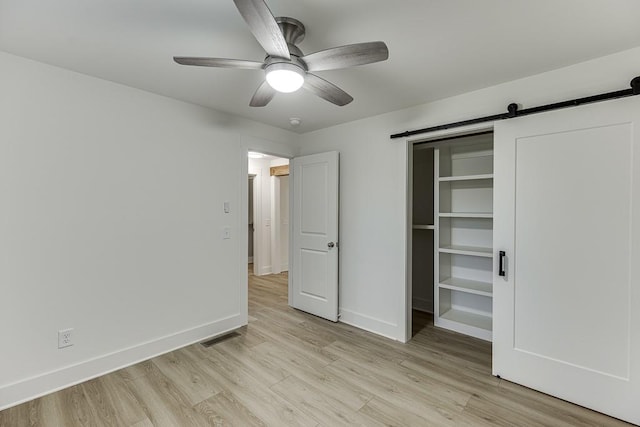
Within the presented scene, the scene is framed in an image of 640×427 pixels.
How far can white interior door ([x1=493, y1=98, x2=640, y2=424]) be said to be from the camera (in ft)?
6.09

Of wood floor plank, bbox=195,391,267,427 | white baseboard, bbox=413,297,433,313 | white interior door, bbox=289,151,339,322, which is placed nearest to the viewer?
wood floor plank, bbox=195,391,267,427

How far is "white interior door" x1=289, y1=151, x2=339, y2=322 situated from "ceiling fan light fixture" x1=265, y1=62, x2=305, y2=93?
1.82 metres

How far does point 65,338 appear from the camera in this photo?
2178 mm

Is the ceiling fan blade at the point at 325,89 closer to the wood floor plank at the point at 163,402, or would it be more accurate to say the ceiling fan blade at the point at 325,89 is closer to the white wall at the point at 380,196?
the white wall at the point at 380,196

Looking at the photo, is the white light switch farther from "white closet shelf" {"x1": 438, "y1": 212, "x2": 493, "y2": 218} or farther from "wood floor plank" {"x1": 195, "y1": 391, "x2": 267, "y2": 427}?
"white closet shelf" {"x1": 438, "y1": 212, "x2": 493, "y2": 218}

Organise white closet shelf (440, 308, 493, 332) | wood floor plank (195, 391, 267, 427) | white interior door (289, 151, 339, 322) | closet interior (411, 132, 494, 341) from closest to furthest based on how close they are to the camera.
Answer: wood floor plank (195, 391, 267, 427), white closet shelf (440, 308, 493, 332), closet interior (411, 132, 494, 341), white interior door (289, 151, 339, 322)

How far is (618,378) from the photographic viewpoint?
188 centimetres

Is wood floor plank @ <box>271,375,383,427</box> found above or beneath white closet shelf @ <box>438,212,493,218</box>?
beneath

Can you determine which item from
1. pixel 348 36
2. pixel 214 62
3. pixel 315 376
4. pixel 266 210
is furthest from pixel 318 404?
pixel 266 210

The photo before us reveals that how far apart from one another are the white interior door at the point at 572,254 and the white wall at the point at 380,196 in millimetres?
364

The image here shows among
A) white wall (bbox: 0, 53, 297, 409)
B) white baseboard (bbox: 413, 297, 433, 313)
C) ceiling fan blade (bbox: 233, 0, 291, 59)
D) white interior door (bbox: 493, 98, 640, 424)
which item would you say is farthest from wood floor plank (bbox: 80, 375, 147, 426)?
white baseboard (bbox: 413, 297, 433, 313)

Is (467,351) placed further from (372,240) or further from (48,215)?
(48,215)

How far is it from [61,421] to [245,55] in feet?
8.59

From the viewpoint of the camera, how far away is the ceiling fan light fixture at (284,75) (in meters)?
1.53
